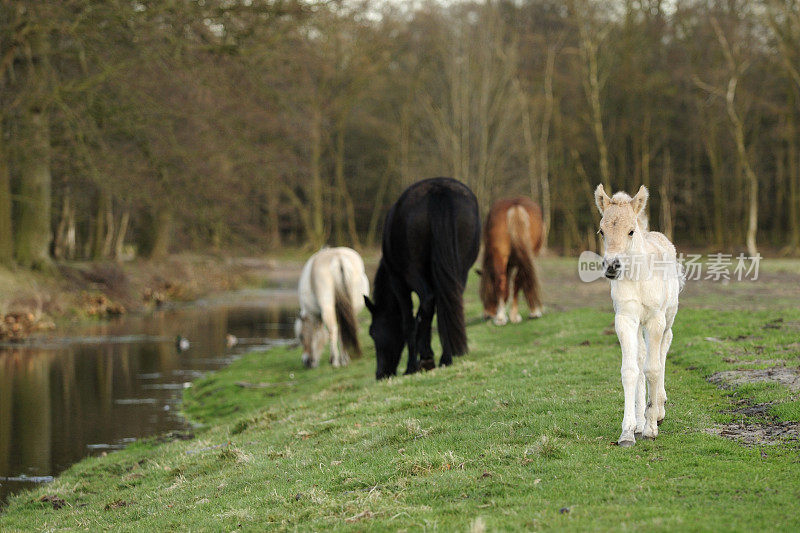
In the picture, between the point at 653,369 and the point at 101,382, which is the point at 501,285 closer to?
the point at 101,382

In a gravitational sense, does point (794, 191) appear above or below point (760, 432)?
above

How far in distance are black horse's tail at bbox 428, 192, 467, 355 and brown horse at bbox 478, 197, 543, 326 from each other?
4461 millimetres

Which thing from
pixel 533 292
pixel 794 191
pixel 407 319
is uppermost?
pixel 794 191

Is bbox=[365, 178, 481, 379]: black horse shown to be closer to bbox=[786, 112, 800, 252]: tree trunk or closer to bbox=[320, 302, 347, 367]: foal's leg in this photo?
bbox=[320, 302, 347, 367]: foal's leg

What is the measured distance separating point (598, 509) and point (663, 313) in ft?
7.08

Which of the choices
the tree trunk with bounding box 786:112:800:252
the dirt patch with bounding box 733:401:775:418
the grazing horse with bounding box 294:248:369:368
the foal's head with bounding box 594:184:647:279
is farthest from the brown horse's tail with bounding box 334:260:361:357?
the tree trunk with bounding box 786:112:800:252

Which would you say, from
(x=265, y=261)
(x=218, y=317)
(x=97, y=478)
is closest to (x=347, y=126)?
(x=265, y=261)

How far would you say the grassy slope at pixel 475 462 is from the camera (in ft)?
16.7

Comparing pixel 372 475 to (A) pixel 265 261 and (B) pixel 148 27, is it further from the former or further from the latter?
(A) pixel 265 261

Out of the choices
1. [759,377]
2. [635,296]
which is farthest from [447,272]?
[635,296]

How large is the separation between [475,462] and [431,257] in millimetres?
5743

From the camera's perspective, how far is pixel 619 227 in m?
6.18

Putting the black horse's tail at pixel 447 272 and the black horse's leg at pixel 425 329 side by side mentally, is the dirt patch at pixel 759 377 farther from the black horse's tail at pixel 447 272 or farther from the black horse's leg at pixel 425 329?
the black horse's leg at pixel 425 329

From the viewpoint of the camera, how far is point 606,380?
30.0 feet
